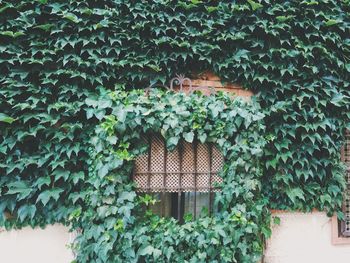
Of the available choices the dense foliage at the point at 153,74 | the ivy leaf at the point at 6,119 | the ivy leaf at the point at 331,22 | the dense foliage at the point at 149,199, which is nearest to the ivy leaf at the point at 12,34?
the dense foliage at the point at 153,74

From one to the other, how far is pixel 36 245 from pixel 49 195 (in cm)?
58

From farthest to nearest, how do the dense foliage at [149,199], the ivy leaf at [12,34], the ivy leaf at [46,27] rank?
the ivy leaf at [46,27]
the ivy leaf at [12,34]
the dense foliage at [149,199]

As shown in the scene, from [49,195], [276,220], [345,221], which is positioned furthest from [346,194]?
[49,195]

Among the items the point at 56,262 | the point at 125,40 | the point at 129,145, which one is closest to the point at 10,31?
the point at 125,40

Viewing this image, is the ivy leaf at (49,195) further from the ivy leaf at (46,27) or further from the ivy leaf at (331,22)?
the ivy leaf at (331,22)

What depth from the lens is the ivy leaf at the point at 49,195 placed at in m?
2.92

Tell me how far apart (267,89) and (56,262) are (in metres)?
2.88

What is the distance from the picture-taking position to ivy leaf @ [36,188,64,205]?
292 centimetres

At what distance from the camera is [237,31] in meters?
3.50

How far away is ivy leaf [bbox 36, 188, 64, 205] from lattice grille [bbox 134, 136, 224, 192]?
2.43 ft

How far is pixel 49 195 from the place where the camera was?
2.95 meters

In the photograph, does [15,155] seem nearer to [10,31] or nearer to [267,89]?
[10,31]

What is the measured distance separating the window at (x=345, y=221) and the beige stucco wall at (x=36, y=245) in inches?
116

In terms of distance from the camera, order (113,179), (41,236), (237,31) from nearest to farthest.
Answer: (113,179) < (41,236) < (237,31)
